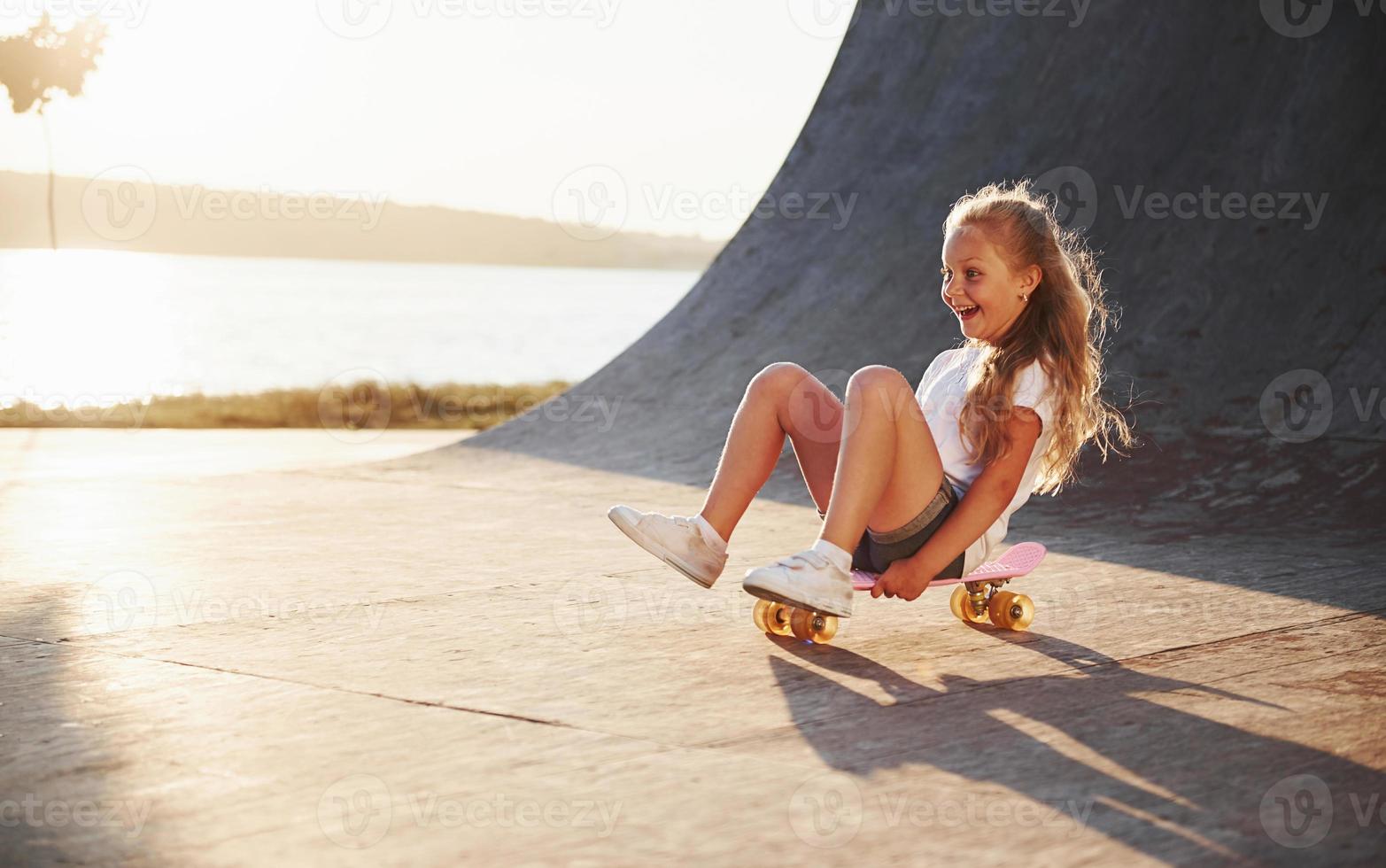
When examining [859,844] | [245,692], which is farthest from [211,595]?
[859,844]

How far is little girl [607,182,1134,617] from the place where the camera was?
9.09 ft

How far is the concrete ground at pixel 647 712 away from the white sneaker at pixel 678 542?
141mm

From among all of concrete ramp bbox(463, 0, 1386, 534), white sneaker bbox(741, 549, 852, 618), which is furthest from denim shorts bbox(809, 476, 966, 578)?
concrete ramp bbox(463, 0, 1386, 534)

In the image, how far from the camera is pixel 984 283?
3.05 meters

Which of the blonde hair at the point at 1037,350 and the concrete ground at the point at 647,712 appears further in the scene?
the blonde hair at the point at 1037,350

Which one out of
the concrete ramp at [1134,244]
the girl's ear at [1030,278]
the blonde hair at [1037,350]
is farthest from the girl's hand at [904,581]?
the concrete ramp at [1134,244]

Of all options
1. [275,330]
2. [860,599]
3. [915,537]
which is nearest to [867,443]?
[915,537]

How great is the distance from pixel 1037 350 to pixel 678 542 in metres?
0.83

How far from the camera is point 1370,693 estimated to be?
250cm

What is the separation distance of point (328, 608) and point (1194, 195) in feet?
15.5

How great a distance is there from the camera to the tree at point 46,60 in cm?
1005

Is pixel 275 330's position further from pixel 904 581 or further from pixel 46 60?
pixel 904 581

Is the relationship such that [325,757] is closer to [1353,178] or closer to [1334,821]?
[1334,821]

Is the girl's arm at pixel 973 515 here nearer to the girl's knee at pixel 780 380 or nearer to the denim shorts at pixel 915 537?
the denim shorts at pixel 915 537
